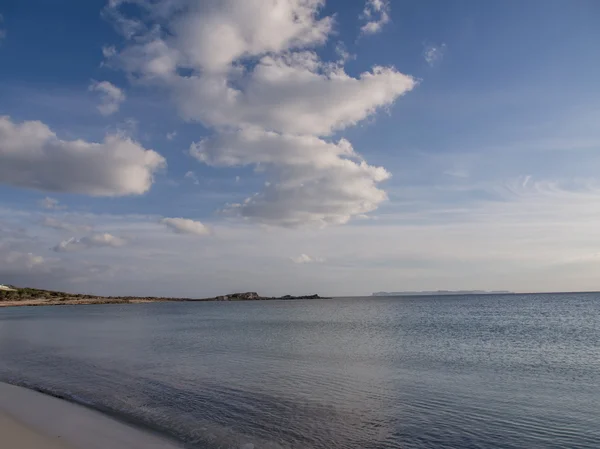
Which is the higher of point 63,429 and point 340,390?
point 63,429

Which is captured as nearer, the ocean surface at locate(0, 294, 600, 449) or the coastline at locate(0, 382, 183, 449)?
the coastline at locate(0, 382, 183, 449)

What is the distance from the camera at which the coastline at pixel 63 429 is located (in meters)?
11.6

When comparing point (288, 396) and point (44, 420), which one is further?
point (288, 396)

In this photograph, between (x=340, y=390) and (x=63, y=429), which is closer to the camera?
(x=63, y=429)

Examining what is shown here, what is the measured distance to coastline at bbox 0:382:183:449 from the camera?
1156cm

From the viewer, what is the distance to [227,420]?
14.8 m

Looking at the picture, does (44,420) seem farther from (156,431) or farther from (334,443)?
(334,443)

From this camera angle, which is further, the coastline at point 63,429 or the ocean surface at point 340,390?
the ocean surface at point 340,390

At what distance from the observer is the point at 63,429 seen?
13.0 meters

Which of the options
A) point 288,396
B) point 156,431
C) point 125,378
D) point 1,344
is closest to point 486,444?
point 288,396

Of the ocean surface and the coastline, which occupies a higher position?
the coastline

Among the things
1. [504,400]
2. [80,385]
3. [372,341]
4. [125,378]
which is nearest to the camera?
[504,400]

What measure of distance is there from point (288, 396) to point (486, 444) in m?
8.17

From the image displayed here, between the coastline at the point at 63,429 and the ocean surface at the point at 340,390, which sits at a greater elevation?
the coastline at the point at 63,429
